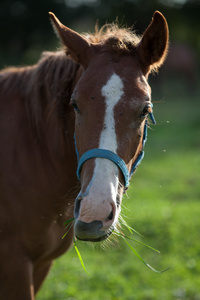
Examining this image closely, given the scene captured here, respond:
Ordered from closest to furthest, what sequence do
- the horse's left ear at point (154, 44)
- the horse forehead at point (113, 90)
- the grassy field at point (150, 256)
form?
the horse forehead at point (113, 90) < the horse's left ear at point (154, 44) < the grassy field at point (150, 256)

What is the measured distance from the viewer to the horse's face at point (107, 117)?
6.47 ft

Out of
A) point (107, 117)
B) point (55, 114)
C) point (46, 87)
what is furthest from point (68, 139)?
point (107, 117)

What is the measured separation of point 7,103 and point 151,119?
112cm

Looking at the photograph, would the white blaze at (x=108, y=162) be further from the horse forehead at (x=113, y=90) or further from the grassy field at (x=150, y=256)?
the grassy field at (x=150, y=256)

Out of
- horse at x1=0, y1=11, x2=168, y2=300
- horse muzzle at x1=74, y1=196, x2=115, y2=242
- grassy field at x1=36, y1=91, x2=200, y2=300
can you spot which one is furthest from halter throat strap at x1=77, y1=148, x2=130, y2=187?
grassy field at x1=36, y1=91, x2=200, y2=300

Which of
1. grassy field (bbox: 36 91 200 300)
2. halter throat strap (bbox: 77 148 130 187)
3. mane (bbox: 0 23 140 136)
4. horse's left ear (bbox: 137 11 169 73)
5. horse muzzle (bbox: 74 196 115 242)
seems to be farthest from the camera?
grassy field (bbox: 36 91 200 300)

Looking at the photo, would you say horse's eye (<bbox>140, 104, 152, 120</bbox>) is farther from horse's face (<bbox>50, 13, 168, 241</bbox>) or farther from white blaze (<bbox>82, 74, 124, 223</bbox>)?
white blaze (<bbox>82, 74, 124, 223</bbox>)

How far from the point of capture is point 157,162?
10023mm

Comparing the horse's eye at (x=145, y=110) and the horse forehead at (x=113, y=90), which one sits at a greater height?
the horse forehead at (x=113, y=90)

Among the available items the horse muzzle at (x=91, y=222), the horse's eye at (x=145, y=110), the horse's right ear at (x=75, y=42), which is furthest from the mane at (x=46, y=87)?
the horse muzzle at (x=91, y=222)

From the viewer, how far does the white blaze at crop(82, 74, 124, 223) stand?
6.41 feet

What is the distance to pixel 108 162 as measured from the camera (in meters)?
2.07

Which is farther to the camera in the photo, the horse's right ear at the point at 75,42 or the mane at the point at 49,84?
the mane at the point at 49,84

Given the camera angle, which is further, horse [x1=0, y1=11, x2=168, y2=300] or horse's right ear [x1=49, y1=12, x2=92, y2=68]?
horse's right ear [x1=49, y1=12, x2=92, y2=68]
